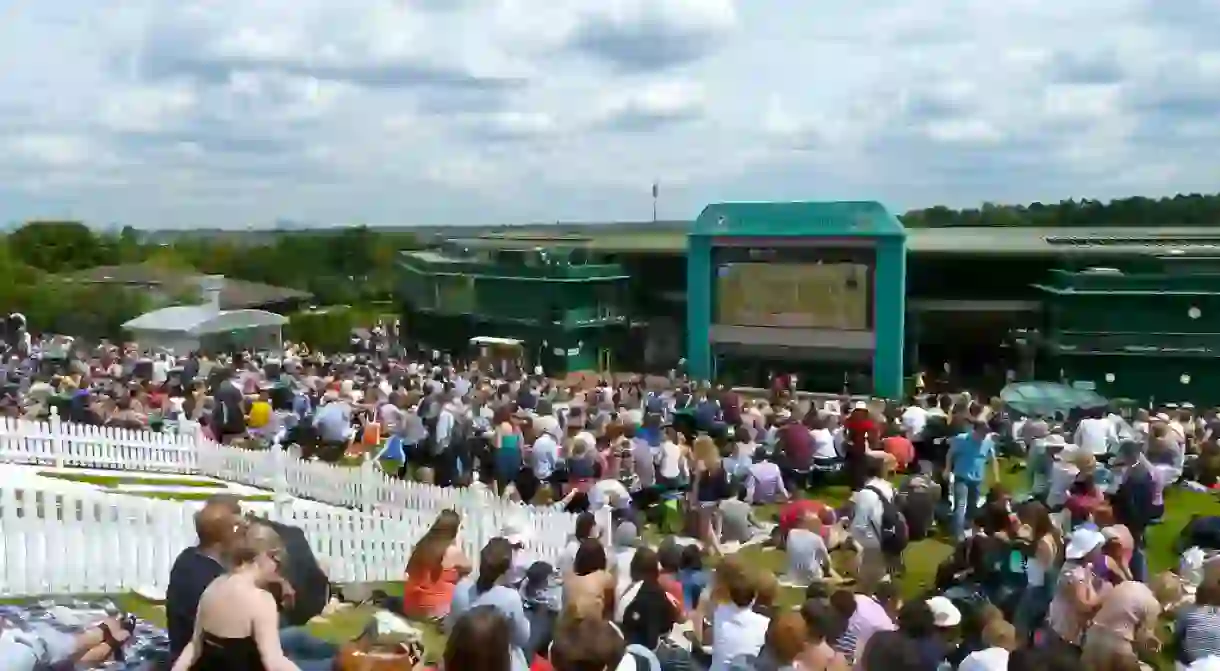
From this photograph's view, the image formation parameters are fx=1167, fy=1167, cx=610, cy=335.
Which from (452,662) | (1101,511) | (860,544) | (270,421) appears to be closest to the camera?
(452,662)

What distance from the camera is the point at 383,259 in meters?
117

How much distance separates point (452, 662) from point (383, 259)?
115m

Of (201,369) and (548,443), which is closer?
(548,443)

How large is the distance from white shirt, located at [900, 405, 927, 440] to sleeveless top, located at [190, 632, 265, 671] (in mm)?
10964

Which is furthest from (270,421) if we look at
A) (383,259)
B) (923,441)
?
(383,259)

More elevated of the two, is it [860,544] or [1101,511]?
[1101,511]

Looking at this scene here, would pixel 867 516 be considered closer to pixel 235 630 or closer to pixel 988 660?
pixel 988 660

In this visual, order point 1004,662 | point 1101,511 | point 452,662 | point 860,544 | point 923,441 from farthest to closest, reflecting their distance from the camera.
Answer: point 923,441, point 860,544, point 1101,511, point 1004,662, point 452,662

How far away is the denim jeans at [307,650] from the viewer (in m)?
5.96

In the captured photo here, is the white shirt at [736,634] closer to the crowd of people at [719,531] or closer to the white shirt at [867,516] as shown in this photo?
the crowd of people at [719,531]

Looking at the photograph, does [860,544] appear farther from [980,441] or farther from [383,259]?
[383,259]

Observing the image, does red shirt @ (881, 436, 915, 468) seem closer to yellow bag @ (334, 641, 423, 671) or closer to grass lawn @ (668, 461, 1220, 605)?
grass lawn @ (668, 461, 1220, 605)

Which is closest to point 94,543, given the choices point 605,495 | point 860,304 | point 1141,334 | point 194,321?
point 605,495

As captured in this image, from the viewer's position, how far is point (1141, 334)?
3247 cm
